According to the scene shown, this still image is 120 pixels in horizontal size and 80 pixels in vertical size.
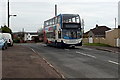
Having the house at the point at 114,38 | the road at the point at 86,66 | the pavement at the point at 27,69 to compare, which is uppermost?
the house at the point at 114,38

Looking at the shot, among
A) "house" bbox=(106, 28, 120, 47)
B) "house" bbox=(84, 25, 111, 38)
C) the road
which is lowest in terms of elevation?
the road

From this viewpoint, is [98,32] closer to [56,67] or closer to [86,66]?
[86,66]

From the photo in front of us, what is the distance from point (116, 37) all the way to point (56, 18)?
9037 mm

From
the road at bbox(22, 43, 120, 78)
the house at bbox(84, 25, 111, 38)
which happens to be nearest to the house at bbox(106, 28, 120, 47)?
the road at bbox(22, 43, 120, 78)

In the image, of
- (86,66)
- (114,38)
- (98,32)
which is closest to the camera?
(86,66)

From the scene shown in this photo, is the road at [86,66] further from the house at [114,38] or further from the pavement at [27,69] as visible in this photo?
the house at [114,38]

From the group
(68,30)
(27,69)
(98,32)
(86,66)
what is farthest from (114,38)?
(98,32)

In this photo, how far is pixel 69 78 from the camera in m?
10.8

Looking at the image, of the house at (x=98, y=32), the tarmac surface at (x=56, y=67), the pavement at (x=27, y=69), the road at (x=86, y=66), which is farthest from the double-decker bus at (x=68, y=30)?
the house at (x=98, y=32)

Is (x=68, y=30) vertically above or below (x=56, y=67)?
above

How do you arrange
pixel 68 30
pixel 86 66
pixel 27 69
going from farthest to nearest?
pixel 68 30 < pixel 86 66 < pixel 27 69

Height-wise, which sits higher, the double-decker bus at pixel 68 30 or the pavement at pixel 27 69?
the double-decker bus at pixel 68 30

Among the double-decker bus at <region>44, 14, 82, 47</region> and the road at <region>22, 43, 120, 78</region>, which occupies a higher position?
the double-decker bus at <region>44, 14, 82, 47</region>

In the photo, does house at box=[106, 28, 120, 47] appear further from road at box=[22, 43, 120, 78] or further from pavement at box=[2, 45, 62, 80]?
pavement at box=[2, 45, 62, 80]
